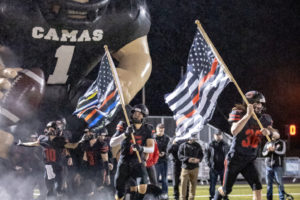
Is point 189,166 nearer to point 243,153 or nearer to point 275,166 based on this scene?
point 275,166

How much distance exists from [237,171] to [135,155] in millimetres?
1557

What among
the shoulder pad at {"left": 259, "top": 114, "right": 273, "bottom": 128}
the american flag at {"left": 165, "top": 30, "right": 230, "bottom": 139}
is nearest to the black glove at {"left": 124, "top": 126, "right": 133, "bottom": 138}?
the american flag at {"left": 165, "top": 30, "right": 230, "bottom": 139}

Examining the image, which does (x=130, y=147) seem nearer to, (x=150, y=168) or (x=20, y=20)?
(x=150, y=168)

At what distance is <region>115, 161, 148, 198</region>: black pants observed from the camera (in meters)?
7.11

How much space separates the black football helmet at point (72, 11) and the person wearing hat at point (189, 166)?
16.2 ft

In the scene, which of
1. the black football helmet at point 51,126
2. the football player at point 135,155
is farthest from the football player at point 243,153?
the black football helmet at point 51,126

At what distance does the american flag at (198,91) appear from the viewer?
245 inches

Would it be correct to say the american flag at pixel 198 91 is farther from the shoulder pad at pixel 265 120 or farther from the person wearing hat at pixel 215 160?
the person wearing hat at pixel 215 160

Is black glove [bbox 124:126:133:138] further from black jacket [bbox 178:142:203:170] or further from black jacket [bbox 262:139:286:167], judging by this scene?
black jacket [bbox 262:139:286:167]

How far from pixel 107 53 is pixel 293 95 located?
23.2 metres

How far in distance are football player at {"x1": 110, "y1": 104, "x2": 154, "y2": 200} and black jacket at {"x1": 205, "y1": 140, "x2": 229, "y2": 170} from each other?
3197 mm

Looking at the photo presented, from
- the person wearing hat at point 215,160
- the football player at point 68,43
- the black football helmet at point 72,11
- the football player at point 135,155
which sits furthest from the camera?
the person wearing hat at point 215,160

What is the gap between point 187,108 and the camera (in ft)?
21.8

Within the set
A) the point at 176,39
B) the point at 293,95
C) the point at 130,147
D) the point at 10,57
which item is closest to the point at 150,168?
the point at 130,147
